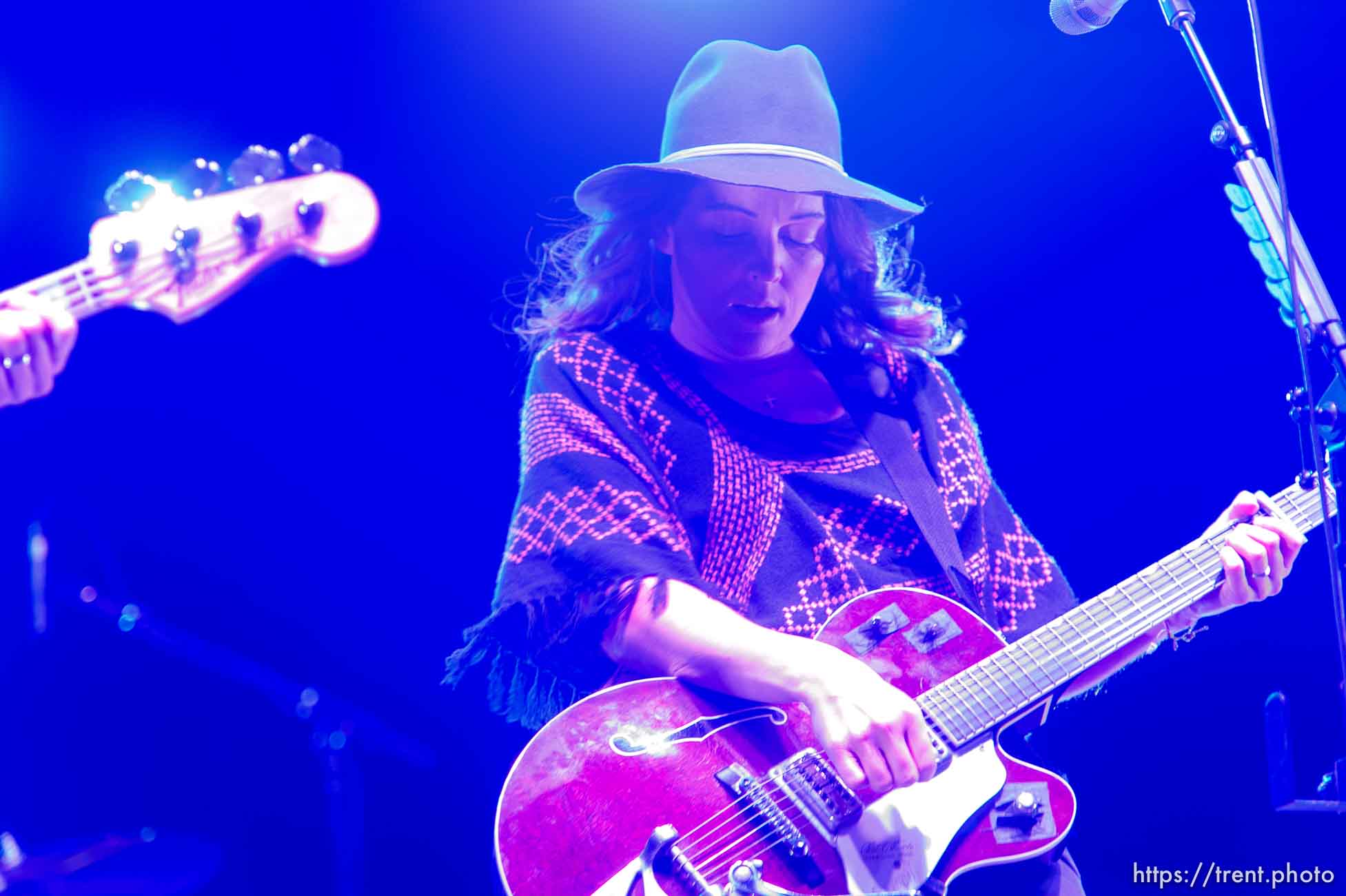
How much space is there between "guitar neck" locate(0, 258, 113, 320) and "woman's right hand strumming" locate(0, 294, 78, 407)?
38 mm

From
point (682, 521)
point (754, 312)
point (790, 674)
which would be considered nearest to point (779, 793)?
point (790, 674)

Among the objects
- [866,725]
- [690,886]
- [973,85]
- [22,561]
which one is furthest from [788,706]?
[973,85]

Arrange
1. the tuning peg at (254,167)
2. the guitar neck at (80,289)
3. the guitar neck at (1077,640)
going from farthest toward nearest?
1. the tuning peg at (254,167)
2. the guitar neck at (80,289)
3. the guitar neck at (1077,640)

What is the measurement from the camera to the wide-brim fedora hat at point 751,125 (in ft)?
7.63

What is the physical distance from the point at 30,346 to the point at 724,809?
137 cm

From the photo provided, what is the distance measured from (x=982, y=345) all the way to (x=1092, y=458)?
0.40 meters

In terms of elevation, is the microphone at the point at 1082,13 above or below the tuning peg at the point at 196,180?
above

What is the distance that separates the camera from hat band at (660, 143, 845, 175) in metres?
2.33

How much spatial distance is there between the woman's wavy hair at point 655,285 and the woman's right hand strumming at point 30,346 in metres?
0.87

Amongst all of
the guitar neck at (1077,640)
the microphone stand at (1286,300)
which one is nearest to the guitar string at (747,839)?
the guitar neck at (1077,640)

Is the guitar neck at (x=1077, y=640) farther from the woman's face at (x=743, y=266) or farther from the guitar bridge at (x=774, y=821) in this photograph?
the woman's face at (x=743, y=266)

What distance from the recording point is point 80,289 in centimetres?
216

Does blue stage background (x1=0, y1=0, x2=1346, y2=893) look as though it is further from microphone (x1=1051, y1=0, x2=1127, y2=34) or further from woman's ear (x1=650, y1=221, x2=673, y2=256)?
microphone (x1=1051, y1=0, x2=1127, y2=34)

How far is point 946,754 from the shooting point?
1812 mm
